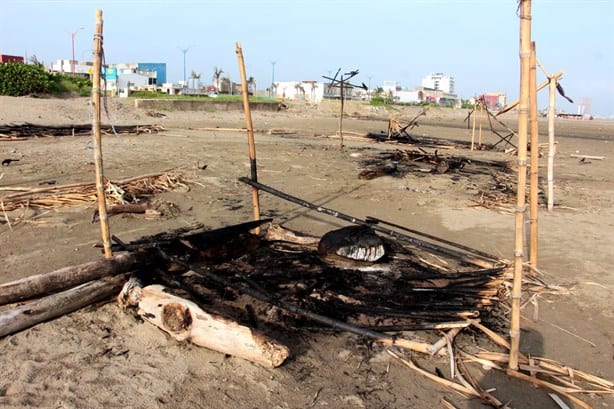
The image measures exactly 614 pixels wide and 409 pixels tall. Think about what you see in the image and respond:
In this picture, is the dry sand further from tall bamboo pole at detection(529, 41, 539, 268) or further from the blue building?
the blue building

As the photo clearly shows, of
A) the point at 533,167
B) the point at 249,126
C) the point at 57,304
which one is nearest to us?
the point at 57,304

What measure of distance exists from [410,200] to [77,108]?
18.5m

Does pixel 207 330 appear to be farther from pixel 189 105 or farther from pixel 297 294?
pixel 189 105

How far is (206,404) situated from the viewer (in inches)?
113

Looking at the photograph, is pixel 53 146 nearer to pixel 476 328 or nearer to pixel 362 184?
pixel 362 184

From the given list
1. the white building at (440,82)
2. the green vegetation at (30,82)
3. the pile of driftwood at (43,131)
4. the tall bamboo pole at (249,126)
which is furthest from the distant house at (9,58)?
the white building at (440,82)

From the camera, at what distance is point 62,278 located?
380 centimetres

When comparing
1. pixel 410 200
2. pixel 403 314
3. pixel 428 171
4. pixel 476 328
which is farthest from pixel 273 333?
pixel 428 171

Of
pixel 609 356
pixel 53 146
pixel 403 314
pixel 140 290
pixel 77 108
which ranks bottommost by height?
pixel 609 356

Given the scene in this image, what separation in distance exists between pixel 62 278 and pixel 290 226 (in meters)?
3.60

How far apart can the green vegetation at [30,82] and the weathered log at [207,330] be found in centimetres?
2574

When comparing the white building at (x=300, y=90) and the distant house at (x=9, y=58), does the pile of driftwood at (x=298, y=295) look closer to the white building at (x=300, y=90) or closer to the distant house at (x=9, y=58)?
the distant house at (x=9, y=58)

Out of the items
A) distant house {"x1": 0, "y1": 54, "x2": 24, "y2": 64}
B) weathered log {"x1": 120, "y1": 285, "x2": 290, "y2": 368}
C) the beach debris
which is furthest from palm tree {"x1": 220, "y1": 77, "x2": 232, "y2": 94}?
weathered log {"x1": 120, "y1": 285, "x2": 290, "y2": 368}

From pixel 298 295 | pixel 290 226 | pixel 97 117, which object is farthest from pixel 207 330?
pixel 290 226
